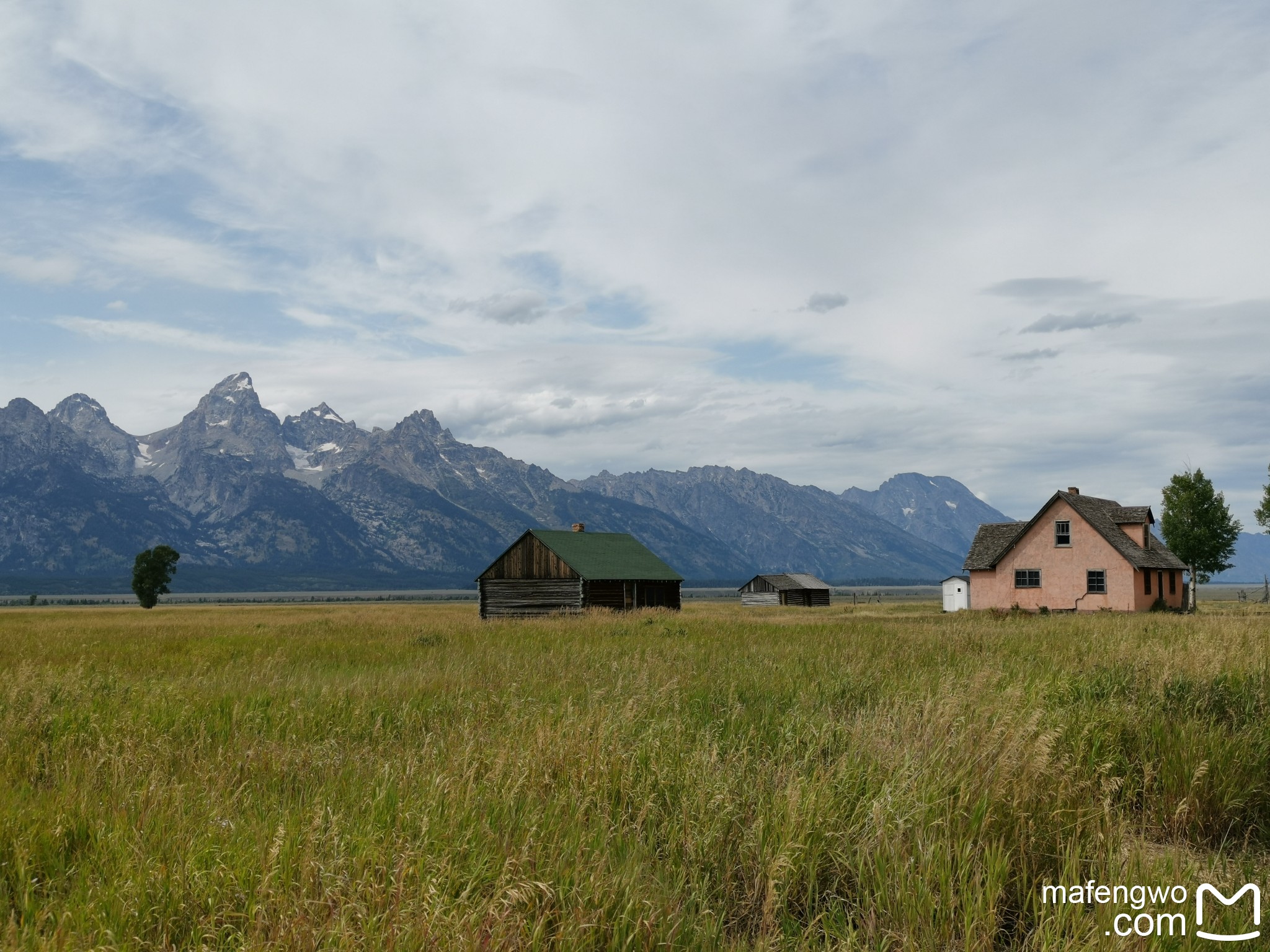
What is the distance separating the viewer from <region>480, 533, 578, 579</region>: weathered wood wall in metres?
52.2

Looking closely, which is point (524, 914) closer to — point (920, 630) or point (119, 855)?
point (119, 855)

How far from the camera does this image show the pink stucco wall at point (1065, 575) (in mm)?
46406

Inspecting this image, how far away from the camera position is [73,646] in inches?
781

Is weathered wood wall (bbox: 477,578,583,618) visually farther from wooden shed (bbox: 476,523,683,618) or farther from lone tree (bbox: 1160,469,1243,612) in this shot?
lone tree (bbox: 1160,469,1243,612)

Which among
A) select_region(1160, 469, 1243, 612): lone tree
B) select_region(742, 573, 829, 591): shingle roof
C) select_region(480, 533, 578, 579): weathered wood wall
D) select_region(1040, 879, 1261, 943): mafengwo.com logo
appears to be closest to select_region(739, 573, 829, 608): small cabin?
select_region(742, 573, 829, 591): shingle roof

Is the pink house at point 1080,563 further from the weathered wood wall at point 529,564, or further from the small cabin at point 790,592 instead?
the small cabin at point 790,592

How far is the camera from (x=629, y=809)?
17.5 ft

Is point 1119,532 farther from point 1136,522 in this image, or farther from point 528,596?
point 528,596

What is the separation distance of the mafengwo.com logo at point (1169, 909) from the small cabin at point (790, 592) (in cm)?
9941

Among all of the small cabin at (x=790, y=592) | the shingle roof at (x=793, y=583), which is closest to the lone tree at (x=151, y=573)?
the small cabin at (x=790, y=592)

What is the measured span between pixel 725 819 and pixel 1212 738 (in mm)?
4808

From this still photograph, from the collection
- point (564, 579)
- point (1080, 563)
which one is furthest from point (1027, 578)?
point (564, 579)

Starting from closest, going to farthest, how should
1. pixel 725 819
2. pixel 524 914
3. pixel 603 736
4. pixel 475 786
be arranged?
pixel 524 914 < pixel 725 819 < pixel 475 786 < pixel 603 736

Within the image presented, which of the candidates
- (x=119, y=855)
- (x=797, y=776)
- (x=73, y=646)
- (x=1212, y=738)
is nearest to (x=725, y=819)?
(x=797, y=776)
